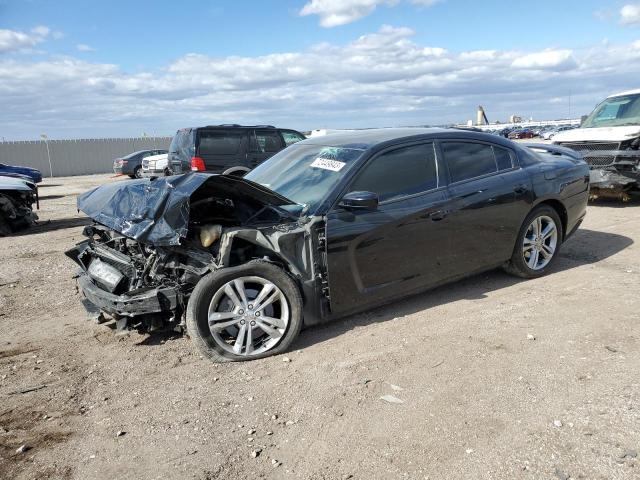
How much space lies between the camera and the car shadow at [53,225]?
10.4m

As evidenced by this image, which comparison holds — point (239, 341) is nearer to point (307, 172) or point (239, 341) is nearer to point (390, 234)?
point (390, 234)

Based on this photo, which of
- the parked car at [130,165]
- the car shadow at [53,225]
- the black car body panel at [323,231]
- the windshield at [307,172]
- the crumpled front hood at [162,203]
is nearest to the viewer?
the crumpled front hood at [162,203]

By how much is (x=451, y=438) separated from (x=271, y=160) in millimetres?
3350

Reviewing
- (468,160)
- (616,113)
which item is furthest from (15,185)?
(616,113)

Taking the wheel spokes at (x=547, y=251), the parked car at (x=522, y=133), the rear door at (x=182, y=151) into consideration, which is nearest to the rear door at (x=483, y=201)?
the wheel spokes at (x=547, y=251)

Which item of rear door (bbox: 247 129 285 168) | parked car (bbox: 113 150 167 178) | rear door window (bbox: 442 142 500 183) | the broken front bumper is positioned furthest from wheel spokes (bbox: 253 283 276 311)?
parked car (bbox: 113 150 167 178)

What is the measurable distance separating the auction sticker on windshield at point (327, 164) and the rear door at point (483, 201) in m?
1.05

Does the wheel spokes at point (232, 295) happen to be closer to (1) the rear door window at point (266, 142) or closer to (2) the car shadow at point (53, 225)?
(2) the car shadow at point (53, 225)

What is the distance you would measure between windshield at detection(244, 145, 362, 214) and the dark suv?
21.6 feet

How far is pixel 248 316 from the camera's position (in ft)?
12.3

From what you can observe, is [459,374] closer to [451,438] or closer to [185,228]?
[451,438]

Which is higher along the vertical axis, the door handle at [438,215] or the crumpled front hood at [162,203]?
the crumpled front hood at [162,203]

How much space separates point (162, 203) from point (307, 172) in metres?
1.32

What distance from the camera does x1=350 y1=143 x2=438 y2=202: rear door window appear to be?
169 inches
